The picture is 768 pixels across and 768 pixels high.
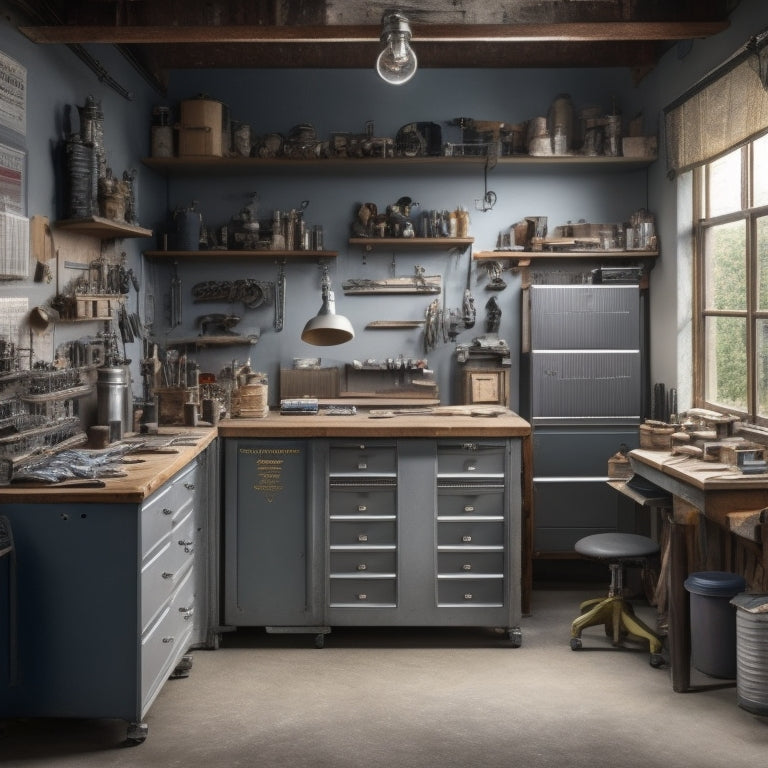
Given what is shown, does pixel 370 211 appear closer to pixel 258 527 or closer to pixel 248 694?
pixel 258 527

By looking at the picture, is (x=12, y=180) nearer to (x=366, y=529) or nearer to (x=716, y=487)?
(x=366, y=529)

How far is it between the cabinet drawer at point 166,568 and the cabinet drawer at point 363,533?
79 centimetres

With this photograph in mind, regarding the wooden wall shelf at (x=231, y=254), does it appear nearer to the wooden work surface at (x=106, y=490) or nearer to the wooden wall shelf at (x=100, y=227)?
the wooden wall shelf at (x=100, y=227)

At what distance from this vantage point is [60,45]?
447cm

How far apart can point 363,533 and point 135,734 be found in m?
1.66

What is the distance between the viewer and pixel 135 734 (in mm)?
3492

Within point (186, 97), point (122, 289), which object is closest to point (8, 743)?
point (122, 289)

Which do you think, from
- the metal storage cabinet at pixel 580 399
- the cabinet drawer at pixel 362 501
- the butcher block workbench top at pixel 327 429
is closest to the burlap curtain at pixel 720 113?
the metal storage cabinet at pixel 580 399

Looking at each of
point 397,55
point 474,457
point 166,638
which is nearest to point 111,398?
point 166,638

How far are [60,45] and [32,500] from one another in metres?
2.37

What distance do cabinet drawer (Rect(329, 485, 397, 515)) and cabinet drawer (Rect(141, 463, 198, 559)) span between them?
74cm

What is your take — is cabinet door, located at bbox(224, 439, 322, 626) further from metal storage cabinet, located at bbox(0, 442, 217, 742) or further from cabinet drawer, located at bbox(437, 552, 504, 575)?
metal storage cabinet, located at bbox(0, 442, 217, 742)

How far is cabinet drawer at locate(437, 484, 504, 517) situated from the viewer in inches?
189

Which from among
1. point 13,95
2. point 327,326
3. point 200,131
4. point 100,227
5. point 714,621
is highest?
point 200,131
